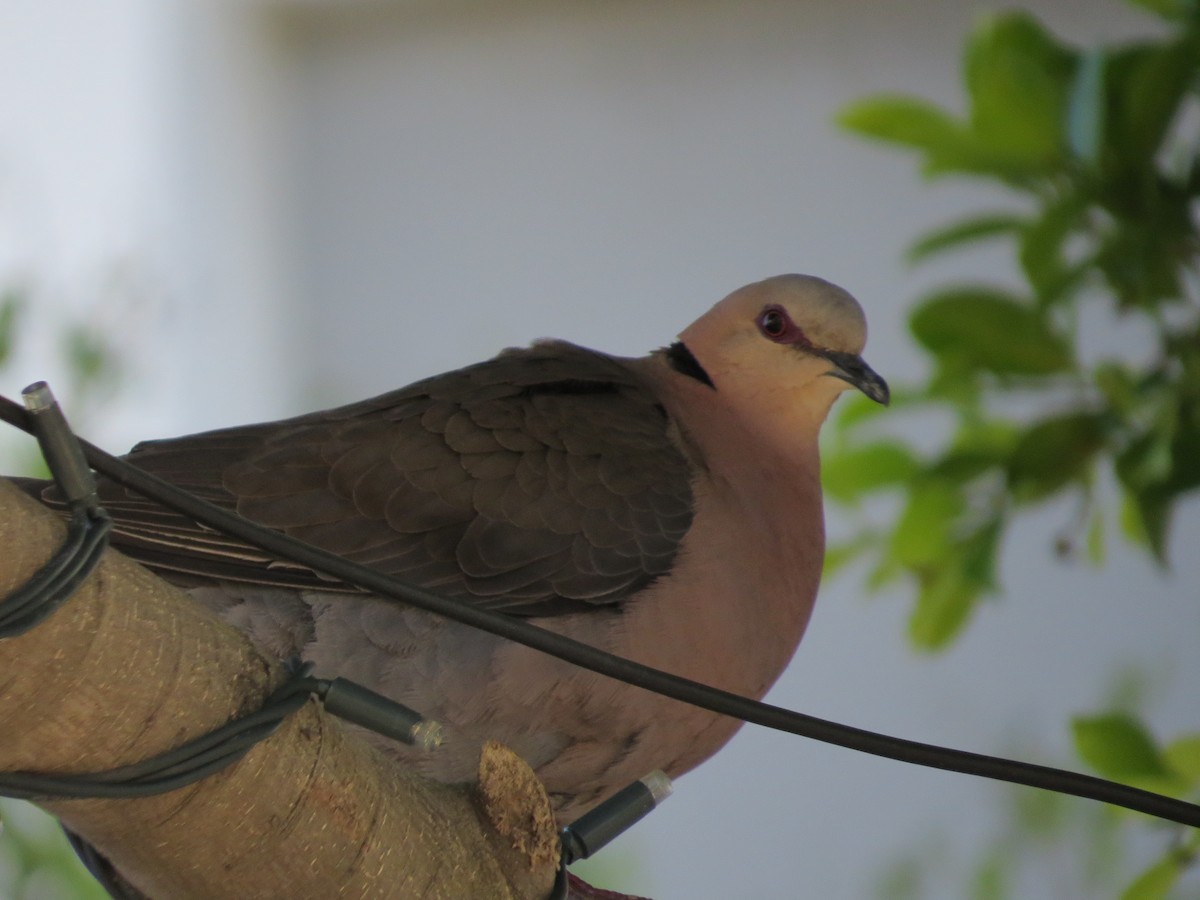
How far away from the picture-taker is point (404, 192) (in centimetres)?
340

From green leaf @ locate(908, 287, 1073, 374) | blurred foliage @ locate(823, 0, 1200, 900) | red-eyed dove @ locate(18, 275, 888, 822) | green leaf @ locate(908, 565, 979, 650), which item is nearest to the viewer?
red-eyed dove @ locate(18, 275, 888, 822)

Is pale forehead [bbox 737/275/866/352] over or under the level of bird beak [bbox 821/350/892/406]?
over

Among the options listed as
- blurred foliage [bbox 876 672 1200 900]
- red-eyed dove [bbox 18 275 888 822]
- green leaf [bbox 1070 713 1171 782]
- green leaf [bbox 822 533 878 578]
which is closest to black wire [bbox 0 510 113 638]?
Result: red-eyed dove [bbox 18 275 888 822]

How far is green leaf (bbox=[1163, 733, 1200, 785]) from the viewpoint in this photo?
1165 millimetres

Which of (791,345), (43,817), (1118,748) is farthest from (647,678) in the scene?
(43,817)

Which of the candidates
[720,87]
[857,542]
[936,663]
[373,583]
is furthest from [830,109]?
[373,583]

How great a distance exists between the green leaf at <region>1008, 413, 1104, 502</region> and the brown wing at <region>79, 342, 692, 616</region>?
30cm

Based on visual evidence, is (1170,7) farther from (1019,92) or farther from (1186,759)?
(1186,759)

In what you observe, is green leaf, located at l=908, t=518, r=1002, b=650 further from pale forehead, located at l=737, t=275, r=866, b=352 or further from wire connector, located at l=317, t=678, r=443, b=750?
wire connector, located at l=317, t=678, r=443, b=750

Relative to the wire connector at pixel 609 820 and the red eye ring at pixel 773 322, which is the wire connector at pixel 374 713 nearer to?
the wire connector at pixel 609 820

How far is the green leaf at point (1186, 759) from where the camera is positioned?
3.82 feet

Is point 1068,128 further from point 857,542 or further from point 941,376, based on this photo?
point 857,542

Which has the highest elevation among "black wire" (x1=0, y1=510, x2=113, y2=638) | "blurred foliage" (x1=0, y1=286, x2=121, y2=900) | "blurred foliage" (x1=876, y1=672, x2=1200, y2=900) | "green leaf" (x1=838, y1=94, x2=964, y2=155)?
"green leaf" (x1=838, y1=94, x2=964, y2=155)

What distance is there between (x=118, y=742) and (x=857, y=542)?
1.01 meters
